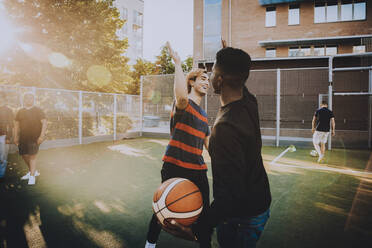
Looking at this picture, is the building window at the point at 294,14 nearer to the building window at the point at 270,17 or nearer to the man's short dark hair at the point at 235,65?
the building window at the point at 270,17

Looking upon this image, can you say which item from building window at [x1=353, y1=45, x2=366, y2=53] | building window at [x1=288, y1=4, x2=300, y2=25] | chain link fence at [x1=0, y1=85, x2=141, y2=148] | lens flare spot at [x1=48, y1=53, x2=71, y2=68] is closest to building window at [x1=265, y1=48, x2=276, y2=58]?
building window at [x1=288, y1=4, x2=300, y2=25]

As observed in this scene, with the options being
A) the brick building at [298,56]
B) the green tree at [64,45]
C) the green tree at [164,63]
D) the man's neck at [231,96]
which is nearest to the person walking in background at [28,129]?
the man's neck at [231,96]

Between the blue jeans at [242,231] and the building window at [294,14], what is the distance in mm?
22172

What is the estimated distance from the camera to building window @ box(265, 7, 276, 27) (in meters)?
20.3

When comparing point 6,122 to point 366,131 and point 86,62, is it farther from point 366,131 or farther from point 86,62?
point 366,131

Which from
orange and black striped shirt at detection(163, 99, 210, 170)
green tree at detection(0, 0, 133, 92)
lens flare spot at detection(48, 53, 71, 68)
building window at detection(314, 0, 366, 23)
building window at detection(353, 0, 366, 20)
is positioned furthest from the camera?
building window at detection(314, 0, 366, 23)

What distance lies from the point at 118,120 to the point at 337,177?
11.5m

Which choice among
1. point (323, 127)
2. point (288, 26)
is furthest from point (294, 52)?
point (323, 127)

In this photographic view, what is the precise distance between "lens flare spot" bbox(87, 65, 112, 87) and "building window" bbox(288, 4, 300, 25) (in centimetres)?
1546

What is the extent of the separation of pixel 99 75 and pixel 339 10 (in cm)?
1906

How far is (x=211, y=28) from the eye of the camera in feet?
74.2

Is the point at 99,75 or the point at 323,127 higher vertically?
the point at 99,75

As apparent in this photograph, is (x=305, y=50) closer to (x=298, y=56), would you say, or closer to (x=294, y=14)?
(x=298, y=56)

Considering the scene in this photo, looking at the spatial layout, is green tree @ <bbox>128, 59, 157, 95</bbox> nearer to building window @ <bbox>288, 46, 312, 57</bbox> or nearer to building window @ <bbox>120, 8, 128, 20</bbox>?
building window @ <bbox>288, 46, 312, 57</bbox>
